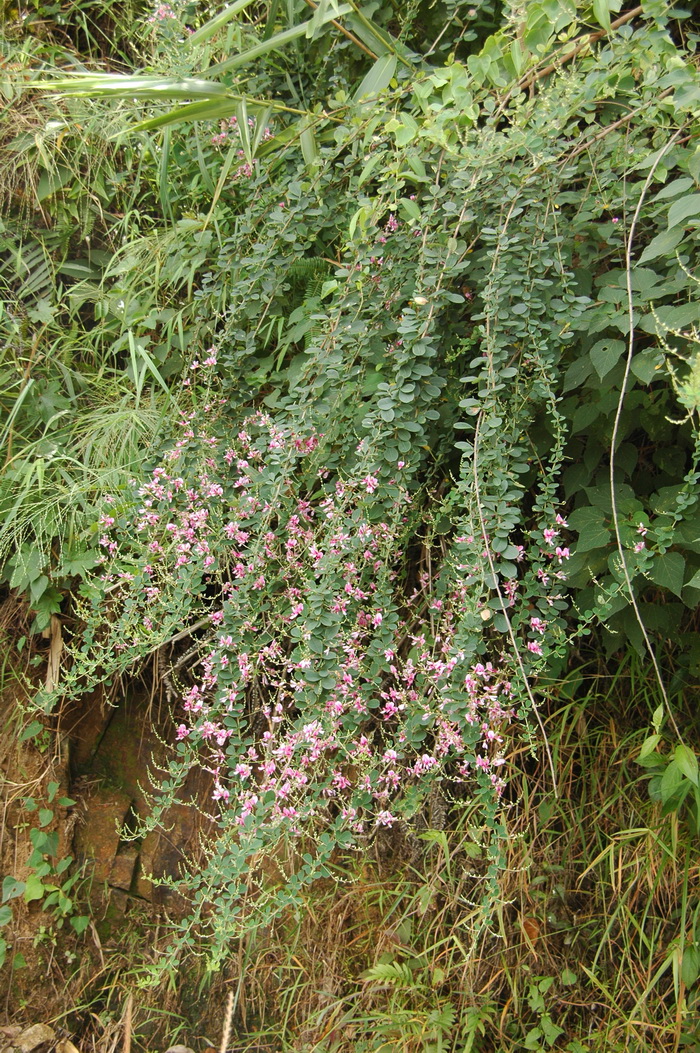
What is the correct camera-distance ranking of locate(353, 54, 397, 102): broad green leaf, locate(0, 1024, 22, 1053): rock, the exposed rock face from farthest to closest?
the exposed rock face, locate(0, 1024, 22, 1053): rock, locate(353, 54, 397, 102): broad green leaf

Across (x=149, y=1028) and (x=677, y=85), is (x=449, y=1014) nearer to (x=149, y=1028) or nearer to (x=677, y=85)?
(x=149, y=1028)

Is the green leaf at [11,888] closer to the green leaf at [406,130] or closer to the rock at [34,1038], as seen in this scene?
the rock at [34,1038]

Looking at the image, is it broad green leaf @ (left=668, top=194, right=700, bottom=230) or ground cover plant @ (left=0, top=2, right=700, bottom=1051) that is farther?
ground cover plant @ (left=0, top=2, right=700, bottom=1051)

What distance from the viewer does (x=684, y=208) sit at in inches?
53.1

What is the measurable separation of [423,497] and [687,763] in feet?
2.53

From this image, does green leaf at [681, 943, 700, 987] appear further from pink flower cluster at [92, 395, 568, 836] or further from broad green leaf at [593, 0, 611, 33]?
broad green leaf at [593, 0, 611, 33]

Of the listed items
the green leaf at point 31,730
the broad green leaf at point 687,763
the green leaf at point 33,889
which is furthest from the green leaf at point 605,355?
the green leaf at point 33,889

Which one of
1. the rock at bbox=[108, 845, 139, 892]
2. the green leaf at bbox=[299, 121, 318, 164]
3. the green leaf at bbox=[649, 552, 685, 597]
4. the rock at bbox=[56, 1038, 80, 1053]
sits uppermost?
the green leaf at bbox=[299, 121, 318, 164]

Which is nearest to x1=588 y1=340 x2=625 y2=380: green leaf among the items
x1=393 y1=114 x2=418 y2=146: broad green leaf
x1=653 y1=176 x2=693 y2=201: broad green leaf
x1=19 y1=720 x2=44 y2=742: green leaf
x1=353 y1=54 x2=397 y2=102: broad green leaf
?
x1=653 y1=176 x2=693 y2=201: broad green leaf

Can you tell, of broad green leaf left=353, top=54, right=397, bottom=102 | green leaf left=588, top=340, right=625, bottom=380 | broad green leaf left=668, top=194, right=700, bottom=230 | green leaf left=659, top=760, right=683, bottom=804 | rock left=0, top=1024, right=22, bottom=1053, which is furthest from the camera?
rock left=0, top=1024, right=22, bottom=1053

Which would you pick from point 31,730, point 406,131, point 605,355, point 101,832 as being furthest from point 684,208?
point 101,832

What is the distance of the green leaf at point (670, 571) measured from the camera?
1.46m

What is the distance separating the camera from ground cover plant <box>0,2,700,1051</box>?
Result: 4.96 ft

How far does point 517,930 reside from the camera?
5.88 feet
